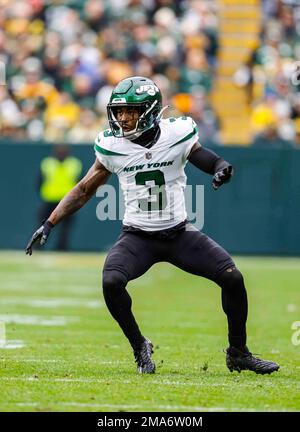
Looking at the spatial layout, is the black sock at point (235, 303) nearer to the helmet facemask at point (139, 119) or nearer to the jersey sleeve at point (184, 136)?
the jersey sleeve at point (184, 136)

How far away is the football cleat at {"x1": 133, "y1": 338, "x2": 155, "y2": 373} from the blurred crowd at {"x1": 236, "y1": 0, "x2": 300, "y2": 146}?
32.9 ft

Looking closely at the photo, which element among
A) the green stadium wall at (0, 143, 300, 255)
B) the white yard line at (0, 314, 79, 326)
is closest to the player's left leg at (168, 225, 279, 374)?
the white yard line at (0, 314, 79, 326)

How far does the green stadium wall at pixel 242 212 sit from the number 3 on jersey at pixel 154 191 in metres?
9.67

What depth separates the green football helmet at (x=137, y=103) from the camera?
6402 millimetres

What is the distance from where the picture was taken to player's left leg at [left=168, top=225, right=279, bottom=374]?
20.7ft

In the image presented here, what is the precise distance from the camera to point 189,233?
21.4 ft

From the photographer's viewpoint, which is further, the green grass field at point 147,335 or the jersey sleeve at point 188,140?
the jersey sleeve at point 188,140

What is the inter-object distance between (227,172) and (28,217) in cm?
1151

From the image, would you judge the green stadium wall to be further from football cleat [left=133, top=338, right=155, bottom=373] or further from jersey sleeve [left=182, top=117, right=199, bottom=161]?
football cleat [left=133, top=338, right=155, bottom=373]

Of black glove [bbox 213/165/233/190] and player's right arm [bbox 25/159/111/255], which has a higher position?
black glove [bbox 213/165/233/190]

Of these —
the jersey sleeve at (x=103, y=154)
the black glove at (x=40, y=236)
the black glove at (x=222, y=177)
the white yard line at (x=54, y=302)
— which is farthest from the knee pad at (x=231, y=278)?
the white yard line at (x=54, y=302)

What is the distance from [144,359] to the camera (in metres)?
6.41
